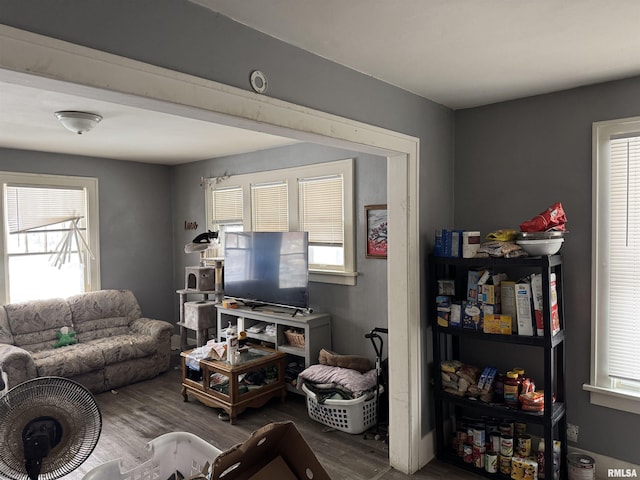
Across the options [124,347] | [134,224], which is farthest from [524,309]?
[134,224]

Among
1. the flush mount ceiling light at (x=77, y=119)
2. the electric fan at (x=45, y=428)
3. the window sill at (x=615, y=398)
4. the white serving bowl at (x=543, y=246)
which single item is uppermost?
the flush mount ceiling light at (x=77, y=119)

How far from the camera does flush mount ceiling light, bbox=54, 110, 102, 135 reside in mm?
3180

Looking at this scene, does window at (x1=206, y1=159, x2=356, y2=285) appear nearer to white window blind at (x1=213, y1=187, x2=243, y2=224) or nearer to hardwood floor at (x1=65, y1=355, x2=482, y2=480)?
white window blind at (x1=213, y1=187, x2=243, y2=224)

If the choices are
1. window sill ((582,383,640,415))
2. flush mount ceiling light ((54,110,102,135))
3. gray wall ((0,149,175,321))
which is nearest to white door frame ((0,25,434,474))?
window sill ((582,383,640,415))

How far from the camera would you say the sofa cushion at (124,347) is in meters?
4.49

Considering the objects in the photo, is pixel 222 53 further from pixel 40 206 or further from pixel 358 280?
pixel 40 206

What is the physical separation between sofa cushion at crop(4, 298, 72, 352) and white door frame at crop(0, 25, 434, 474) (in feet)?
12.2

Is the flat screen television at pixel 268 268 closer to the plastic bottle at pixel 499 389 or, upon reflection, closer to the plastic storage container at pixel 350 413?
the plastic storage container at pixel 350 413

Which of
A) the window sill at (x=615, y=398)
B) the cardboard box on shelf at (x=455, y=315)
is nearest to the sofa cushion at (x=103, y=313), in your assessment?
the cardboard box on shelf at (x=455, y=315)

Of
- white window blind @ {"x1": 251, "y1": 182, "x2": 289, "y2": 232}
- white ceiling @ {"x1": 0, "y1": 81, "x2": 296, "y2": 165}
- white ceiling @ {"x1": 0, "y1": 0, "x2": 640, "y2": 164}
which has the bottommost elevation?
white window blind @ {"x1": 251, "y1": 182, "x2": 289, "y2": 232}

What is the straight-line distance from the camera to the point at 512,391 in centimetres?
270

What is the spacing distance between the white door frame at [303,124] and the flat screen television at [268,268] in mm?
1396

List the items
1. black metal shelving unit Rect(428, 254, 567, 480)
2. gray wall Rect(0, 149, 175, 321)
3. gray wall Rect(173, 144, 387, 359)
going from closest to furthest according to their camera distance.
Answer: black metal shelving unit Rect(428, 254, 567, 480) → gray wall Rect(173, 144, 387, 359) → gray wall Rect(0, 149, 175, 321)

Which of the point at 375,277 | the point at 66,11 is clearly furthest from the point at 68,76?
the point at 375,277
